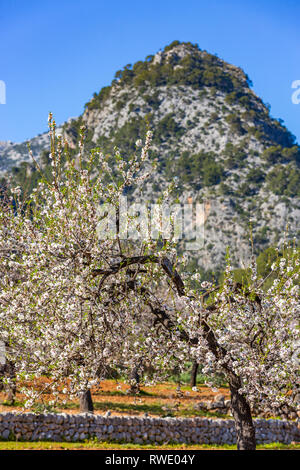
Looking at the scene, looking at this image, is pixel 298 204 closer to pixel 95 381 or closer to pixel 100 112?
pixel 100 112

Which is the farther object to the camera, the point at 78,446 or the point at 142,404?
the point at 142,404

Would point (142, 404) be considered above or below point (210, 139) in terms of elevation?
below

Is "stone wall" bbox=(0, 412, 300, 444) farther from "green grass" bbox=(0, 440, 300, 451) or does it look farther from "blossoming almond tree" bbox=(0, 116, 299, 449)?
"blossoming almond tree" bbox=(0, 116, 299, 449)

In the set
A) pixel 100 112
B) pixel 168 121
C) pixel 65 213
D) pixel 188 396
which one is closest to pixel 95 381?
pixel 65 213

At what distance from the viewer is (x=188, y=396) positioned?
2716 centimetres

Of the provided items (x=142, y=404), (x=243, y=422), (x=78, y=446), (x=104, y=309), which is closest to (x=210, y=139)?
(x=142, y=404)

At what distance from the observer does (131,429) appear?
53.5 feet

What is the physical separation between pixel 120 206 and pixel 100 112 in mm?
106324

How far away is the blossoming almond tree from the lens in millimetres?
9008

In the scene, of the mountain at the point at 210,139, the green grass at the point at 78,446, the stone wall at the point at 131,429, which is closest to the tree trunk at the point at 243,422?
the green grass at the point at 78,446

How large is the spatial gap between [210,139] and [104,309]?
89039mm

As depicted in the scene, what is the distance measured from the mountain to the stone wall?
1633 inches

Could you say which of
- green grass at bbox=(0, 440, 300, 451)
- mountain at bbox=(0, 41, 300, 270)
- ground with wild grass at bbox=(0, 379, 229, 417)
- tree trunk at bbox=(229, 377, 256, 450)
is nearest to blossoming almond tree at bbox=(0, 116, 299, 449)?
tree trunk at bbox=(229, 377, 256, 450)

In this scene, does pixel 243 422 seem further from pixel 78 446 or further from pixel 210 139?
pixel 210 139
